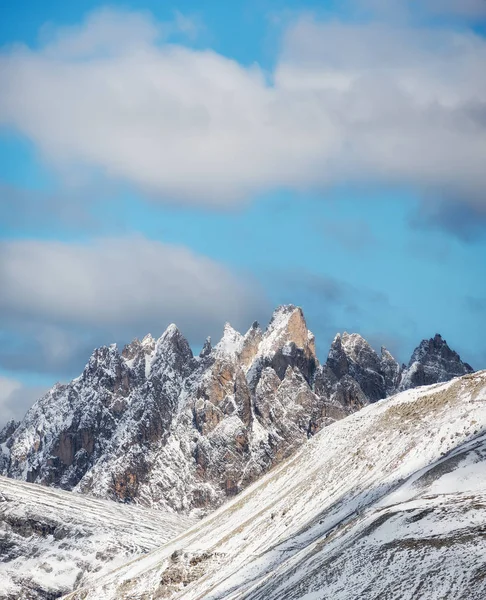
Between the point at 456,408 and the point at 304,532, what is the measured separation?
33.0 m

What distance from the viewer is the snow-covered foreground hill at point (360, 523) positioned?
210ft

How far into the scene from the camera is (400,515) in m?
74.9

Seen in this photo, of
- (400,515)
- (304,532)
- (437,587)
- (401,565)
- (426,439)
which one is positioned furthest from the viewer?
(426,439)

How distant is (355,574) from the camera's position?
226ft

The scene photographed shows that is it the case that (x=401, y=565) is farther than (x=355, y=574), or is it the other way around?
(x=355, y=574)

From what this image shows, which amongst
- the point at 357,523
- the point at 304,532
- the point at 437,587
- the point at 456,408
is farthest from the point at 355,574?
the point at 456,408

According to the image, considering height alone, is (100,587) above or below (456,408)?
below

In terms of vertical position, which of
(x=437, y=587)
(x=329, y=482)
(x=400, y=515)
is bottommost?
(x=437, y=587)

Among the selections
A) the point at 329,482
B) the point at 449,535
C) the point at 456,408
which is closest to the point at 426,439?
the point at 456,408

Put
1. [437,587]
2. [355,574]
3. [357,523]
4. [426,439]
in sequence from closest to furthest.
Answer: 1. [437,587]
2. [355,574]
3. [357,523]
4. [426,439]

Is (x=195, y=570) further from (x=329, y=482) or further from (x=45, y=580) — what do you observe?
(x=45, y=580)

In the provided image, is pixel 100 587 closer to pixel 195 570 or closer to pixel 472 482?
pixel 195 570

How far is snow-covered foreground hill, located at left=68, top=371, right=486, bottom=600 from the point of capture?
2515 inches

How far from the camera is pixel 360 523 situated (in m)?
84.2
